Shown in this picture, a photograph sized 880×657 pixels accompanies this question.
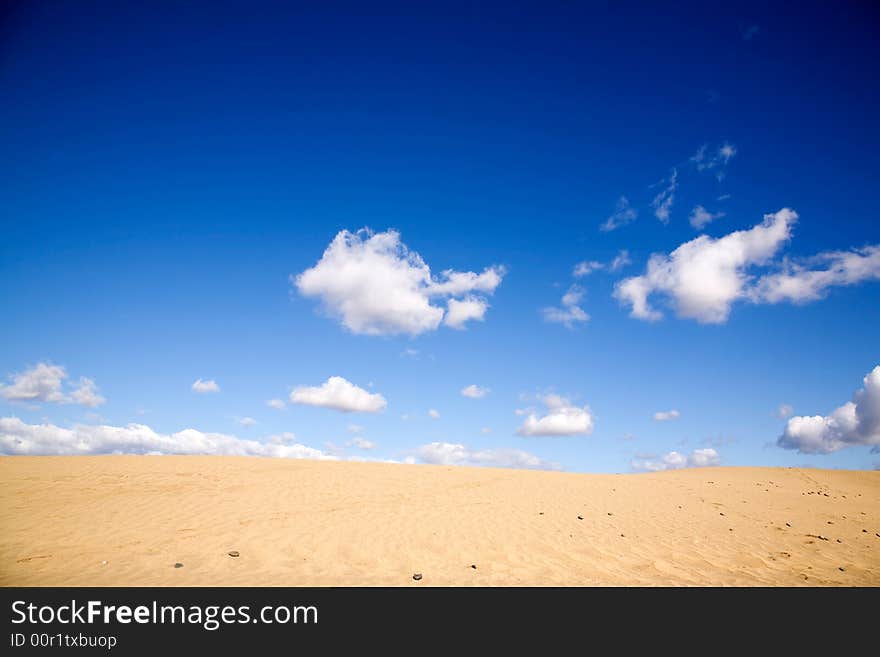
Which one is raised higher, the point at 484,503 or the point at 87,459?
the point at 87,459

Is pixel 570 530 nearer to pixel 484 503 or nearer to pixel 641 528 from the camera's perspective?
pixel 641 528

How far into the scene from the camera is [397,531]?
43.3ft

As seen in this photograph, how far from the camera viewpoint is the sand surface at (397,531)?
31.9ft

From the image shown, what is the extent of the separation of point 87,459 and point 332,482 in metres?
18.3

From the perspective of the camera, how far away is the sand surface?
9734 millimetres

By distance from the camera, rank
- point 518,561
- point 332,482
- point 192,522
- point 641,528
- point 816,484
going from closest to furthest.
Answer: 1. point 518,561
2. point 192,522
3. point 641,528
4. point 332,482
5. point 816,484

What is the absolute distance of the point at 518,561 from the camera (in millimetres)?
10742
